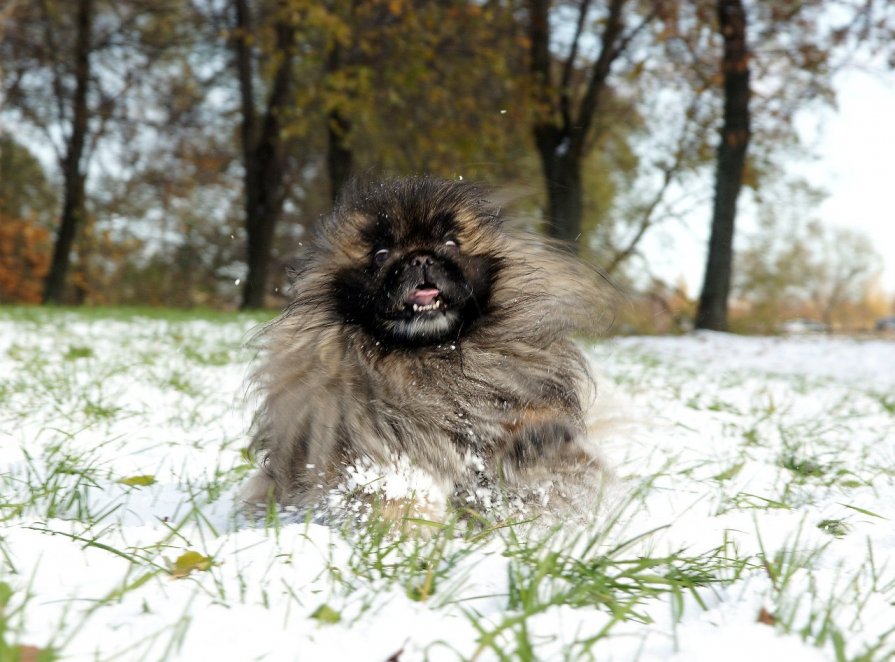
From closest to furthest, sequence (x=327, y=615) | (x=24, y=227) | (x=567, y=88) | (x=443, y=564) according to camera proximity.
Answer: (x=327, y=615), (x=443, y=564), (x=567, y=88), (x=24, y=227)

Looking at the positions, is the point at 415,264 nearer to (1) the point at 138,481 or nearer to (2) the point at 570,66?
(1) the point at 138,481

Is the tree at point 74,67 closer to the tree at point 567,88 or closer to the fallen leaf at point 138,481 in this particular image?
the tree at point 567,88

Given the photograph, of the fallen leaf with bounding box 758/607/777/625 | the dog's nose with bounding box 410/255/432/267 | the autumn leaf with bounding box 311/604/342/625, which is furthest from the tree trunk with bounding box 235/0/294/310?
the fallen leaf with bounding box 758/607/777/625

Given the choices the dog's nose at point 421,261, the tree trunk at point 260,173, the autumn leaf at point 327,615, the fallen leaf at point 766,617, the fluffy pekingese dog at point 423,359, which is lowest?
the autumn leaf at point 327,615

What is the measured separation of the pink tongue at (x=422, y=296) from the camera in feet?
8.48

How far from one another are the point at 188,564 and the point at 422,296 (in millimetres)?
1102

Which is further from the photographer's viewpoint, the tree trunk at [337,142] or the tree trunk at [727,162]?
the tree trunk at [337,142]

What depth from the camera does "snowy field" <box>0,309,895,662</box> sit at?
1597 mm

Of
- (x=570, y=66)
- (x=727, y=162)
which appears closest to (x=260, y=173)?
(x=570, y=66)

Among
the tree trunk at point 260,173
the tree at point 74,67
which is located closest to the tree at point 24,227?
the tree at point 74,67

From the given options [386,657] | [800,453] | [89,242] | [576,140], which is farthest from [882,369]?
[89,242]

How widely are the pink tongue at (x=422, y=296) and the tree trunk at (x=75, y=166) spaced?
69.6 ft

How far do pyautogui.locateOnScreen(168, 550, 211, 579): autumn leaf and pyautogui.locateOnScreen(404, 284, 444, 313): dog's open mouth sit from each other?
1.04 metres

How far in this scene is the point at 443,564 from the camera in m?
2.14
